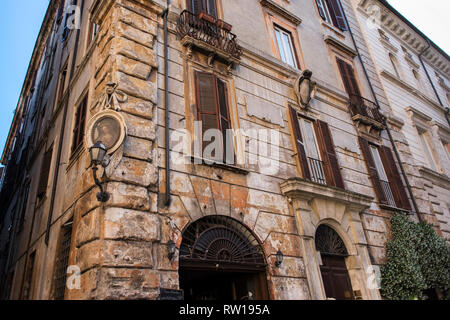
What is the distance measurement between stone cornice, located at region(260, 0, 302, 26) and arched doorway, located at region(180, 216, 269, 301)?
7.85m

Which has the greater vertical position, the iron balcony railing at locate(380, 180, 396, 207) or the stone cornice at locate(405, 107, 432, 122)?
the stone cornice at locate(405, 107, 432, 122)

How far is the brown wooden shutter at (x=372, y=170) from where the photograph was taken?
10.5 metres

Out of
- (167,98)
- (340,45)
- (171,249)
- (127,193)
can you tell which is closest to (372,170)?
(340,45)

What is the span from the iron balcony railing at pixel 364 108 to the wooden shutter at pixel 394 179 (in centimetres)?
125

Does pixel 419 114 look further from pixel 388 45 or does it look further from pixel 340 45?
pixel 340 45

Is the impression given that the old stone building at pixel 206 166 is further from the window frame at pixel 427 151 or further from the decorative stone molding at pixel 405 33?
the decorative stone molding at pixel 405 33

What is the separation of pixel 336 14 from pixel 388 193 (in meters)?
8.21

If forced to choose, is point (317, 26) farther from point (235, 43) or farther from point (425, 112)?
point (425, 112)

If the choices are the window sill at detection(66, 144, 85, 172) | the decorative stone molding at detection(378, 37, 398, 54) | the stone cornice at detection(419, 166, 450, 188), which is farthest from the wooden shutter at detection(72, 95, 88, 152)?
the decorative stone molding at detection(378, 37, 398, 54)

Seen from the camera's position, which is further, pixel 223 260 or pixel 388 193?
pixel 388 193

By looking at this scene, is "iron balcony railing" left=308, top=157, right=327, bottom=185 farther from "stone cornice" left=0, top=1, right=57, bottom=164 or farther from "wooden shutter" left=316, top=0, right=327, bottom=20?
"stone cornice" left=0, top=1, right=57, bottom=164

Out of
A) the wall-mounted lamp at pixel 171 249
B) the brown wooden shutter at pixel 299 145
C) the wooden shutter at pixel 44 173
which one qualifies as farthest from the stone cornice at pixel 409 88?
the wooden shutter at pixel 44 173

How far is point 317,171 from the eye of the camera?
9.11 m

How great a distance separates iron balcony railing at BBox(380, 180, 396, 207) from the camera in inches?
427
